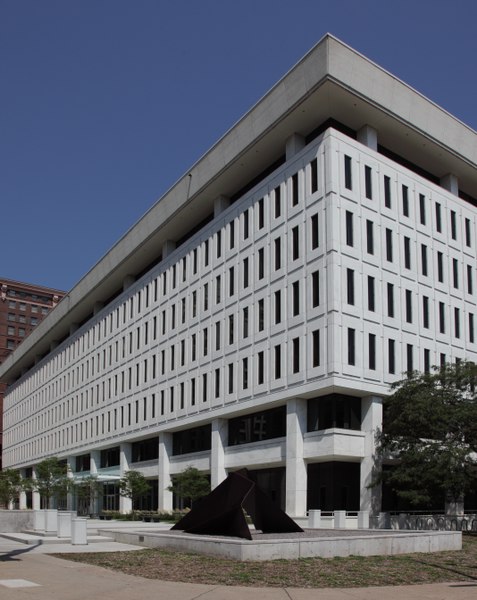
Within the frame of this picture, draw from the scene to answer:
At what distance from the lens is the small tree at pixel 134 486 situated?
61.8 meters

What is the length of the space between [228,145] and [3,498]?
2413 inches

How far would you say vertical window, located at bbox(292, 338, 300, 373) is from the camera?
46178 mm

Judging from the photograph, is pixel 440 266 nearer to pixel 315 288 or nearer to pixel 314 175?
pixel 315 288

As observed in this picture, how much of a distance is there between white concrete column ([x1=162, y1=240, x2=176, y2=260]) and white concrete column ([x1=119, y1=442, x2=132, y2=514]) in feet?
62.6

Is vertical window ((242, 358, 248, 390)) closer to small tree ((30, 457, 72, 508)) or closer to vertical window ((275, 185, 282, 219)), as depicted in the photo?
vertical window ((275, 185, 282, 219))

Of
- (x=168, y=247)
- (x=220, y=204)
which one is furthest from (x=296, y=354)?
(x=168, y=247)

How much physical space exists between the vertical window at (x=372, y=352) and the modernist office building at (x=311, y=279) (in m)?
0.22

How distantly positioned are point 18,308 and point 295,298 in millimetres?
114285

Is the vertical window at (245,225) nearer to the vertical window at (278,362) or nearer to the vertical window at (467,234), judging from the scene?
the vertical window at (278,362)

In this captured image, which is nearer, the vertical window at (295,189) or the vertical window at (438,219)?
the vertical window at (295,189)

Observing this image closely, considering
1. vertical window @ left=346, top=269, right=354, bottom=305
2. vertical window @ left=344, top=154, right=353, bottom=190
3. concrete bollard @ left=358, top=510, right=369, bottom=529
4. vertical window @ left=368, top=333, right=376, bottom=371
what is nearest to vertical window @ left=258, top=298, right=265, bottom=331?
vertical window @ left=346, top=269, right=354, bottom=305

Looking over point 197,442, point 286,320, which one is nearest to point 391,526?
point 286,320

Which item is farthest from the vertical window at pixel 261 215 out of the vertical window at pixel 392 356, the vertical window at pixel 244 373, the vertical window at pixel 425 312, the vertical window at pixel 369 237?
the vertical window at pixel 392 356

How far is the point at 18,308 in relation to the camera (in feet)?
495
